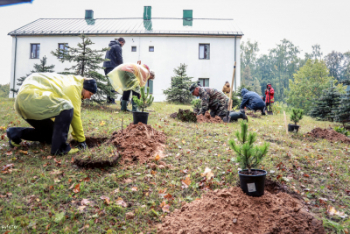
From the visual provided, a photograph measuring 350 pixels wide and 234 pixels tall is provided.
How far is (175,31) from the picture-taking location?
59.2 feet

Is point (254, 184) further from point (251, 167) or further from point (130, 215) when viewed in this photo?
point (130, 215)

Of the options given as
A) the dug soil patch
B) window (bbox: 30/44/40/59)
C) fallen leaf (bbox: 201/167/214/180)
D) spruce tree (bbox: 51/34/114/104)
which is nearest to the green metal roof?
window (bbox: 30/44/40/59)

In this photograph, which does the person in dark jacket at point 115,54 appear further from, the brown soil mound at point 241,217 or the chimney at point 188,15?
the chimney at point 188,15

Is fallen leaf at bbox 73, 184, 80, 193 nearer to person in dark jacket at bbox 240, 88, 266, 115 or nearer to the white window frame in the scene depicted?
person in dark jacket at bbox 240, 88, 266, 115

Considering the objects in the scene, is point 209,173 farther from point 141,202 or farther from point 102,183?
point 102,183

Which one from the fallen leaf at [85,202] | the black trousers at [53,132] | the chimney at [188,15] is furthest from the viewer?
the chimney at [188,15]

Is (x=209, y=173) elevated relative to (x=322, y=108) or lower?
lower

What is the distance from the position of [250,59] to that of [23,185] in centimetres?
5147

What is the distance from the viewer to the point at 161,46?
17922 mm

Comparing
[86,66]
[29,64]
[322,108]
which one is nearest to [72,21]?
[29,64]

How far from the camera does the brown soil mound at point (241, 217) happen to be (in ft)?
6.98

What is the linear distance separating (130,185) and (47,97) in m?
1.84

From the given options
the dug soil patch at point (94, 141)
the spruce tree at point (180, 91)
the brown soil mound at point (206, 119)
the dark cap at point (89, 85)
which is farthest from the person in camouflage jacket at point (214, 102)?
the spruce tree at point (180, 91)

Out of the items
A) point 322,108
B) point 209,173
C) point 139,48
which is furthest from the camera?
point 139,48
